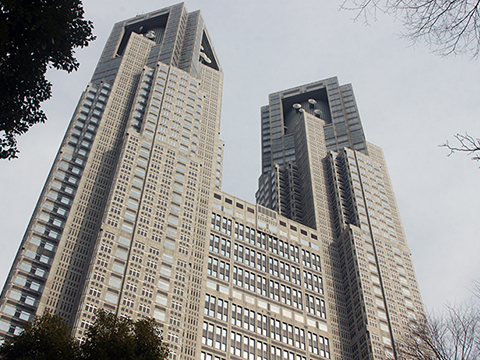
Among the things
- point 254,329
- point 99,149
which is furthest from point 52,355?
point 99,149

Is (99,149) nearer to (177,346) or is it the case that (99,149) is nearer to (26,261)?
(26,261)

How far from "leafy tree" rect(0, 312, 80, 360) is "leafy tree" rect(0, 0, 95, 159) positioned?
1292 centimetres

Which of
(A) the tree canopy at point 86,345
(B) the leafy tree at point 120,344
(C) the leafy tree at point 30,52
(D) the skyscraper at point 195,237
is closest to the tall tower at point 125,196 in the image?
(D) the skyscraper at point 195,237

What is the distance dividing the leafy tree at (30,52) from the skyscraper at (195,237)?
178ft

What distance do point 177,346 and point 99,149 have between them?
5031cm

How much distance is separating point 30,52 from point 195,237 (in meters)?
77.5

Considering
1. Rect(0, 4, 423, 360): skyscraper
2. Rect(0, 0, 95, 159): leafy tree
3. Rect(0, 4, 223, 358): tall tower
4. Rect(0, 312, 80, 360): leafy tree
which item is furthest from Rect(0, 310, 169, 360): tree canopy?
Rect(0, 4, 423, 360): skyscraper

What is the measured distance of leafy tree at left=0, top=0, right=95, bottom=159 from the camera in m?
23.5

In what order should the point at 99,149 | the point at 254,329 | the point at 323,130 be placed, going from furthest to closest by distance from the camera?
the point at 323,130, the point at 99,149, the point at 254,329

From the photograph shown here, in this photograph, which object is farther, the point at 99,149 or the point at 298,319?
the point at 99,149

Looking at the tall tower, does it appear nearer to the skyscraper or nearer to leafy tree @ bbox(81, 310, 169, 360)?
the skyscraper

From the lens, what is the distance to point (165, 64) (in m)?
137

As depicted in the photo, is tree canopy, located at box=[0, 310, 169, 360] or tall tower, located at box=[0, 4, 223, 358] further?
tall tower, located at box=[0, 4, 223, 358]

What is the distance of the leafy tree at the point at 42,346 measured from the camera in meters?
30.5
